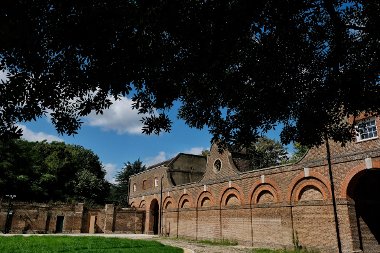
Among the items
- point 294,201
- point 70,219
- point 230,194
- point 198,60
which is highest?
point 198,60

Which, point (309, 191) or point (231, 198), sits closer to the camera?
point (309, 191)

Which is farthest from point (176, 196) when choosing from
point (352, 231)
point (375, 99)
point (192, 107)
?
point (375, 99)

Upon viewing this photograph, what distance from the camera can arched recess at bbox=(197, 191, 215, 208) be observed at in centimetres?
2758

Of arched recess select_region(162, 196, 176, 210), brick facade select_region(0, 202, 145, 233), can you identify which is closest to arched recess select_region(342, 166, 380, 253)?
arched recess select_region(162, 196, 176, 210)

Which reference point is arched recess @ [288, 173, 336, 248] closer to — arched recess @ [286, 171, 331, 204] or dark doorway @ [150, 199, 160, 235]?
arched recess @ [286, 171, 331, 204]

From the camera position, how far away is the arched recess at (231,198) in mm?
24203

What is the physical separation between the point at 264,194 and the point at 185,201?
38.8ft

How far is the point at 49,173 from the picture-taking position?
50500 mm

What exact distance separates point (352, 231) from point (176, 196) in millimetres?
20009

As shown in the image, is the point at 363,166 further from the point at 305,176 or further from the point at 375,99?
the point at 375,99

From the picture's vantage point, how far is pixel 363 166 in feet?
53.2

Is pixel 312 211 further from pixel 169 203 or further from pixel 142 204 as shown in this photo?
pixel 142 204

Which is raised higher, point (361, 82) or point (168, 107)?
point (361, 82)

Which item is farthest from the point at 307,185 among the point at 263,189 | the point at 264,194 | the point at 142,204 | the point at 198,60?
the point at 142,204
